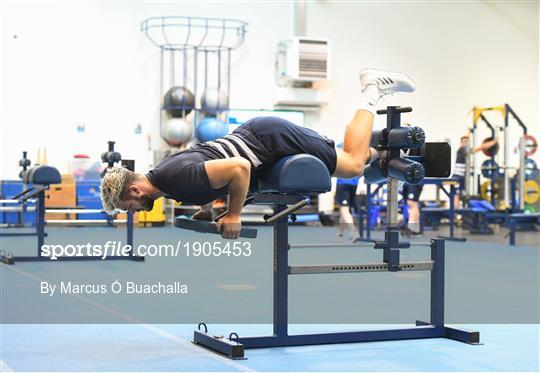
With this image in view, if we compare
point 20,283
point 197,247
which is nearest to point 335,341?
point 20,283

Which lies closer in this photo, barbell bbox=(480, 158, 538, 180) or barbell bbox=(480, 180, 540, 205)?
barbell bbox=(480, 158, 538, 180)

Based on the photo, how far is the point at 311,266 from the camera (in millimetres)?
3535

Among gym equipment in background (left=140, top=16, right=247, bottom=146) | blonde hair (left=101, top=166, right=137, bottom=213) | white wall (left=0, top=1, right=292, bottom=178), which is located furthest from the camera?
gym equipment in background (left=140, top=16, right=247, bottom=146)

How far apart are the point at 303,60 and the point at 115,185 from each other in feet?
33.9

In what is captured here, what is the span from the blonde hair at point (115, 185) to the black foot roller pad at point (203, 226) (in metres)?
0.35

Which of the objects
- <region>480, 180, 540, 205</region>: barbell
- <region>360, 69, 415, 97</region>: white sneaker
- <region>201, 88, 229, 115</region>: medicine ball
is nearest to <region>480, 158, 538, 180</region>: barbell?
<region>480, 180, 540, 205</region>: barbell

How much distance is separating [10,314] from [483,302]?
287 centimetres

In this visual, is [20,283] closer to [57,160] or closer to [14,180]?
[14,180]

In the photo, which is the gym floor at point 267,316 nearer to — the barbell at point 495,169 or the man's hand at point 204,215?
the man's hand at point 204,215

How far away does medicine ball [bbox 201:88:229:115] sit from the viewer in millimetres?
12734

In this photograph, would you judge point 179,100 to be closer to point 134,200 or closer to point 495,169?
point 495,169

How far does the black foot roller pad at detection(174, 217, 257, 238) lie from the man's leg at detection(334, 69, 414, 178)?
2.13 ft

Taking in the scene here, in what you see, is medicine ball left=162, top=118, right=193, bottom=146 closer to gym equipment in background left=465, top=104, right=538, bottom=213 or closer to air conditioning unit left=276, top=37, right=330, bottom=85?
air conditioning unit left=276, top=37, right=330, bottom=85

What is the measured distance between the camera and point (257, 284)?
5.77 meters
